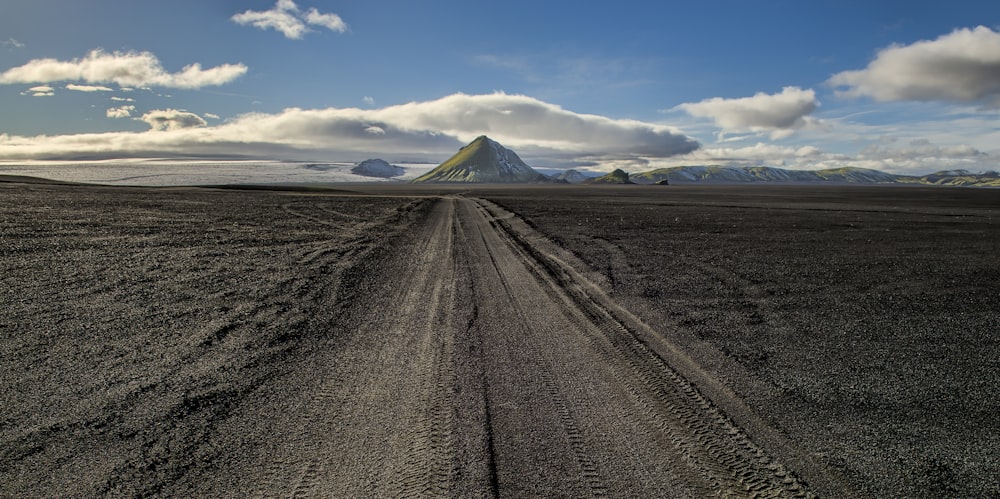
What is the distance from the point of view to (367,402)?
4328mm

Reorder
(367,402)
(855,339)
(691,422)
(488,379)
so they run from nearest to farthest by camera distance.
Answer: (691,422) → (367,402) → (488,379) → (855,339)

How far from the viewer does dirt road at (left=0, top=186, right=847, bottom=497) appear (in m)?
3.21

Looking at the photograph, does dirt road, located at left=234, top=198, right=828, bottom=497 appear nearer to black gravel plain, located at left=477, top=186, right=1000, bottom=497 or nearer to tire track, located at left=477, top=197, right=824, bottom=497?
tire track, located at left=477, top=197, right=824, bottom=497

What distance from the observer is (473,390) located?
4551mm

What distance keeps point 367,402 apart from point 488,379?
1.17 m

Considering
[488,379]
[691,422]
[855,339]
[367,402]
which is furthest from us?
[855,339]

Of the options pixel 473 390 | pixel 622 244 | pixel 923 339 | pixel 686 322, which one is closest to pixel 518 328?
pixel 473 390

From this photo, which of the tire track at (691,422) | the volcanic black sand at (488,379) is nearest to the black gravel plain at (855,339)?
the volcanic black sand at (488,379)

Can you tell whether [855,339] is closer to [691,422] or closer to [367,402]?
[691,422]

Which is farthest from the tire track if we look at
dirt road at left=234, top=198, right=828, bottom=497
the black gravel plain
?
the black gravel plain

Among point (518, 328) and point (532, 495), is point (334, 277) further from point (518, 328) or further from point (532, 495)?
point (532, 495)

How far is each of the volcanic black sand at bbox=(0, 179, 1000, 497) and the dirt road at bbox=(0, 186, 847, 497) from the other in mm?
25

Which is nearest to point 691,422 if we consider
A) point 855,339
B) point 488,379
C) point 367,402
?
point 488,379

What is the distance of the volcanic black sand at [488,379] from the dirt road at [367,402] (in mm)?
25
